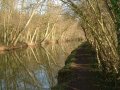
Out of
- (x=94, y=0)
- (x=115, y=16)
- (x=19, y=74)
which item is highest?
(x=94, y=0)

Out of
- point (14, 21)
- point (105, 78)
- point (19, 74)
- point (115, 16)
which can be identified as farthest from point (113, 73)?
point (14, 21)

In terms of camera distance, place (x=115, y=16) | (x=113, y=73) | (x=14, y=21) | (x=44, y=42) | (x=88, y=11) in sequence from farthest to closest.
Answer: (x=44, y=42) < (x=14, y=21) < (x=88, y=11) < (x=113, y=73) < (x=115, y=16)

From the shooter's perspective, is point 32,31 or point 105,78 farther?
point 32,31

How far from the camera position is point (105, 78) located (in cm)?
1619

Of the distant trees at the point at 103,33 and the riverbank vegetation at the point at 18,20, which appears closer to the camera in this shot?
the distant trees at the point at 103,33

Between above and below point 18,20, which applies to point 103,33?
below

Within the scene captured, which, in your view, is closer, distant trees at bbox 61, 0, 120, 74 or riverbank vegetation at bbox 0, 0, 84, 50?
distant trees at bbox 61, 0, 120, 74

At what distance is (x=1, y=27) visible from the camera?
55.2m

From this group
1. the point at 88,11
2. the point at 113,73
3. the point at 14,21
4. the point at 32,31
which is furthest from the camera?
the point at 32,31

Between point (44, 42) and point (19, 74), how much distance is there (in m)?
50.0

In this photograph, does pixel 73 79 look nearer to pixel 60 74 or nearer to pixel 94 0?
pixel 60 74

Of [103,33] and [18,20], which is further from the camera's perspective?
[18,20]

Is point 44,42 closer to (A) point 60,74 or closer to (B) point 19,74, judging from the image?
(B) point 19,74

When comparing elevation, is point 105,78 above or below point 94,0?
below
